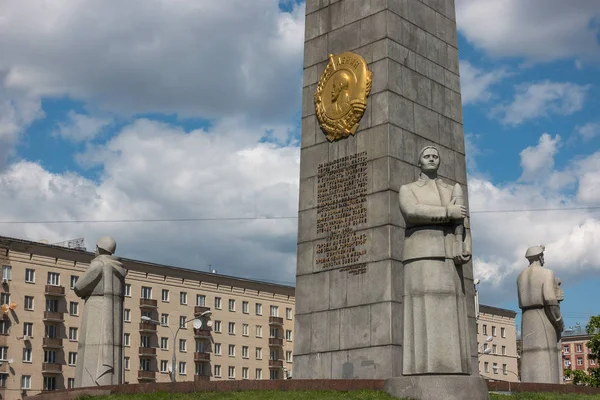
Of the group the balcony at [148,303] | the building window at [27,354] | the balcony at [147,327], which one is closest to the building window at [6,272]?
the building window at [27,354]

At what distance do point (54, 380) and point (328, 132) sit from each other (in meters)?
49.2

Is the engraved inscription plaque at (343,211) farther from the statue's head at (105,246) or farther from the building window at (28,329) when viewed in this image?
the building window at (28,329)

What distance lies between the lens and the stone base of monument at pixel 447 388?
55.0 feet

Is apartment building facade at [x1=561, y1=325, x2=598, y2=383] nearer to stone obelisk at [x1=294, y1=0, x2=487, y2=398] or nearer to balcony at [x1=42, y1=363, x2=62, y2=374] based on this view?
balcony at [x1=42, y1=363, x2=62, y2=374]

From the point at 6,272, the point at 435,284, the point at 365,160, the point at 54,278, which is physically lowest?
the point at 435,284

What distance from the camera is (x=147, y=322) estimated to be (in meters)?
78.1

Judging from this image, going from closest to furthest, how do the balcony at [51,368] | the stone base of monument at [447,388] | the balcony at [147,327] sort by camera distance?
the stone base of monument at [447,388], the balcony at [51,368], the balcony at [147,327]

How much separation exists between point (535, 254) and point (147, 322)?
5686cm

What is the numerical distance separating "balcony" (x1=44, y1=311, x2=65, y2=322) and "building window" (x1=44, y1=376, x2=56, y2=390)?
4226mm

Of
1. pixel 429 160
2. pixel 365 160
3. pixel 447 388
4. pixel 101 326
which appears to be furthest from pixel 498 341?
pixel 447 388

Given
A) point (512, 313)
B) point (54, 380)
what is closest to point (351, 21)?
point (54, 380)

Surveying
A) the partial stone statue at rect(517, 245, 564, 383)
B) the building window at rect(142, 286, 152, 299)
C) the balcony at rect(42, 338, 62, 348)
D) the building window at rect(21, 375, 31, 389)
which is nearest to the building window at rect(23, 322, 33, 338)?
the balcony at rect(42, 338, 62, 348)

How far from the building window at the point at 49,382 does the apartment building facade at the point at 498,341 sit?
47.9 metres

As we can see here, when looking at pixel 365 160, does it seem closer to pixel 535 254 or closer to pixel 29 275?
pixel 535 254
